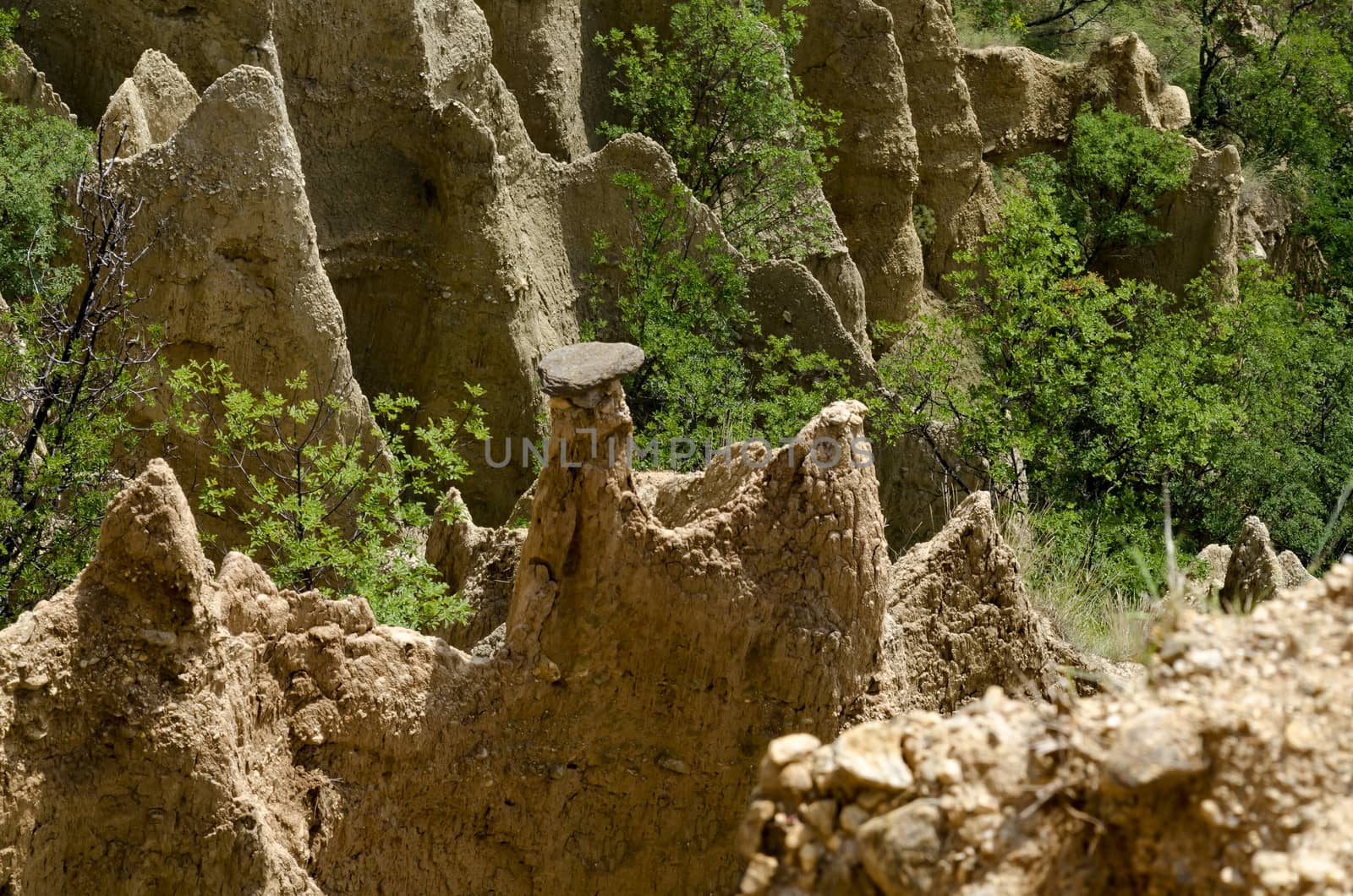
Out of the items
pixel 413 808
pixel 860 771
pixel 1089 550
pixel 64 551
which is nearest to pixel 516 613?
pixel 413 808

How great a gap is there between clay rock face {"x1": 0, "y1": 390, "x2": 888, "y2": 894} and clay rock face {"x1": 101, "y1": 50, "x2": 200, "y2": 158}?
4372mm

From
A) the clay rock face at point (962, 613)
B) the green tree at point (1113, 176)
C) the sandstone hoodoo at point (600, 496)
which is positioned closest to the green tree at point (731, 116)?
the sandstone hoodoo at point (600, 496)

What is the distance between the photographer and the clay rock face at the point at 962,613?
741 centimetres

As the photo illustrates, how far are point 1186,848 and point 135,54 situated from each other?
9629mm

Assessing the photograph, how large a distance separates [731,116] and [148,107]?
22.5ft

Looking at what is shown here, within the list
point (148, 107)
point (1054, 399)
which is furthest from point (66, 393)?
point (1054, 399)

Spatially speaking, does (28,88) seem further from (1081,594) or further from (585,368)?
(1081,594)

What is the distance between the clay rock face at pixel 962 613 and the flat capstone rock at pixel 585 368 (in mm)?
2260

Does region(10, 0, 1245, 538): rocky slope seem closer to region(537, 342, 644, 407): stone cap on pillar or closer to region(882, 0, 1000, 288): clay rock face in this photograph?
region(537, 342, 644, 407): stone cap on pillar

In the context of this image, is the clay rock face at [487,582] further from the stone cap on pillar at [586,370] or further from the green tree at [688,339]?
the green tree at [688,339]

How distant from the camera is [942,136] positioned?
19.2 meters

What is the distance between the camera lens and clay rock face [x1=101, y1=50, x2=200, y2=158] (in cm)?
916

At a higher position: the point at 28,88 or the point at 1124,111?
the point at 28,88

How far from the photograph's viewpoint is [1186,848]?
9.93 feet
